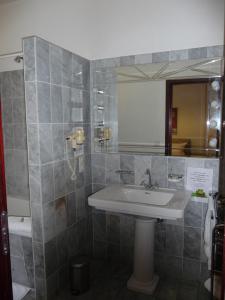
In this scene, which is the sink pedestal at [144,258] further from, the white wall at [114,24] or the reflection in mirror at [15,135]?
the white wall at [114,24]

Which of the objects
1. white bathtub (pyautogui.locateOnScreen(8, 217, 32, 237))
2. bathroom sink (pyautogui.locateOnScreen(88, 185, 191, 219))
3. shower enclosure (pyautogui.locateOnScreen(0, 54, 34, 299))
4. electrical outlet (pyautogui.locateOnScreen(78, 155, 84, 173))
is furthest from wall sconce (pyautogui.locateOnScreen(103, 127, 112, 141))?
white bathtub (pyautogui.locateOnScreen(8, 217, 32, 237))

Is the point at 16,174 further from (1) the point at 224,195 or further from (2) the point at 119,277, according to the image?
(1) the point at 224,195

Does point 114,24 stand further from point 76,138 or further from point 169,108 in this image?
point 76,138

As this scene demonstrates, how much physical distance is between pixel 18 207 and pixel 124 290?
1401mm

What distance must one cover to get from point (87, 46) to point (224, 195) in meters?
1.90

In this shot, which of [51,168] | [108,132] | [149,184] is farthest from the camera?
[108,132]

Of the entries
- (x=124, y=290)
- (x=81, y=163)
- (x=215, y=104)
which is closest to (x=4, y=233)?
(x=81, y=163)

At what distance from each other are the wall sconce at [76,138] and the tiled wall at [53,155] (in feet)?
0.16

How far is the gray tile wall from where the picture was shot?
7.43 feet

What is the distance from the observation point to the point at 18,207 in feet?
9.00

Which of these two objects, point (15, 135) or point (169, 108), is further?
point (15, 135)

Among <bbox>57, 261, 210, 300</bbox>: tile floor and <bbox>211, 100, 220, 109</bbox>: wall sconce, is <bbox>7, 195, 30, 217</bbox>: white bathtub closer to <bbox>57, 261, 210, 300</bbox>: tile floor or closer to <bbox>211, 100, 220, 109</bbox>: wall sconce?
<bbox>57, 261, 210, 300</bbox>: tile floor

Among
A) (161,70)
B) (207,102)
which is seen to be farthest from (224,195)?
(161,70)

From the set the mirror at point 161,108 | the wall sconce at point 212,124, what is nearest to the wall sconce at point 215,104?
the mirror at point 161,108
